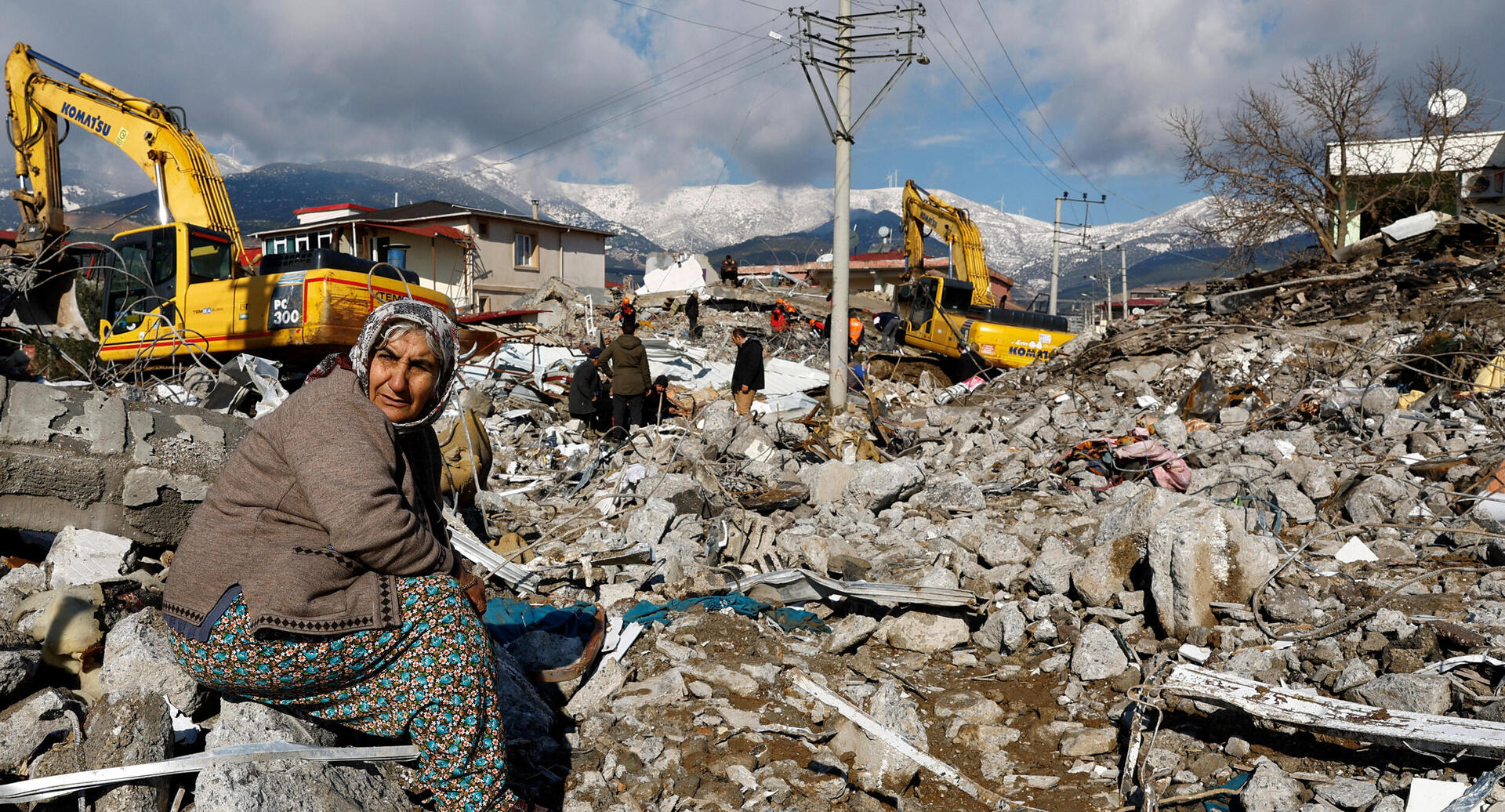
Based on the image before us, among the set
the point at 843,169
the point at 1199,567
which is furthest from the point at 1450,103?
the point at 1199,567

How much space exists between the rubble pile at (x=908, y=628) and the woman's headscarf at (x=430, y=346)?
0.90 m

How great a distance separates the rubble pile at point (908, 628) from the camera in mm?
2486

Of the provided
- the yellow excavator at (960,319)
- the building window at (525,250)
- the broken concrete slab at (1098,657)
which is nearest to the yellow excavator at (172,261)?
the broken concrete slab at (1098,657)

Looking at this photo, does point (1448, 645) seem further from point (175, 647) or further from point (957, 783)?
point (175, 647)

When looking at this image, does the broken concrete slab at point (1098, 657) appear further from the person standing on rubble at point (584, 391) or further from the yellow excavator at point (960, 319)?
the yellow excavator at point (960, 319)

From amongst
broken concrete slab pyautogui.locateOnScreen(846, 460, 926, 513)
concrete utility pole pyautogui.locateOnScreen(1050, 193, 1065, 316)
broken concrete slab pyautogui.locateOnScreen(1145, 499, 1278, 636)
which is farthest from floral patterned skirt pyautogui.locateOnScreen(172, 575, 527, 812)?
concrete utility pole pyautogui.locateOnScreen(1050, 193, 1065, 316)

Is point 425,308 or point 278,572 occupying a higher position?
point 425,308

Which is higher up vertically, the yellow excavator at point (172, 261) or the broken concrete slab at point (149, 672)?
the yellow excavator at point (172, 261)

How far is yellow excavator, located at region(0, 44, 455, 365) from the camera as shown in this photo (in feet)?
29.8

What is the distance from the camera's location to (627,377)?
28.3 feet

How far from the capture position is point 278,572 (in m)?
2.01

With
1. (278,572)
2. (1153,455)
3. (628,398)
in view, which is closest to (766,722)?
(278,572)

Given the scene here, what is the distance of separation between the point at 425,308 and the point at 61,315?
1364cm

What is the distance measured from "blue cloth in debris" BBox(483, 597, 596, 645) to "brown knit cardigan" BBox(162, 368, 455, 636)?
5.10 ft
